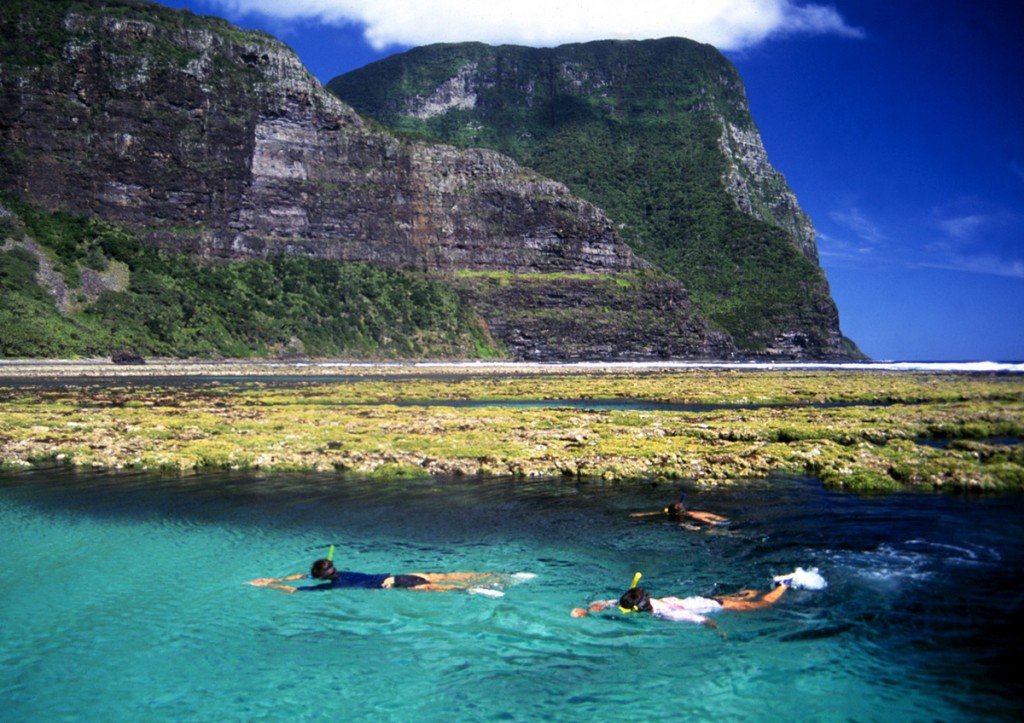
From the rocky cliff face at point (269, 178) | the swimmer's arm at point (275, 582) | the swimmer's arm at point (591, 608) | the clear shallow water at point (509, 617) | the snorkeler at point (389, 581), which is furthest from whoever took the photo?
the rocky cliff face at point (269, 178)

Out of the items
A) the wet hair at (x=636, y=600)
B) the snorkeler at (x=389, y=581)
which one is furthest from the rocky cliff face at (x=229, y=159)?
the wet hair at (x=636, y=600)

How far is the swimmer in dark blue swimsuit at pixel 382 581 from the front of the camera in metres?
15.8

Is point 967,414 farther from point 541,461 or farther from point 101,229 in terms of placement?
point 101,229

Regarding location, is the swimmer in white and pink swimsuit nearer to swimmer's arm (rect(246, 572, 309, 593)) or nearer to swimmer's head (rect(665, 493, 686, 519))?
swimmer's head (rect(665, 493, 686, 519))

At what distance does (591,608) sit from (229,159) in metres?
172

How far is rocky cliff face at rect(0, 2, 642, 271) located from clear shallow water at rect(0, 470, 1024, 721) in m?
153

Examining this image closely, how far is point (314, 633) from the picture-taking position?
13.6 meters

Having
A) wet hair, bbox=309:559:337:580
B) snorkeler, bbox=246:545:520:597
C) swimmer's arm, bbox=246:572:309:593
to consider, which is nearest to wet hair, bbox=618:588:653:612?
snorkeler, bbox=246:545:520:597

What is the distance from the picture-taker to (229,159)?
162 m

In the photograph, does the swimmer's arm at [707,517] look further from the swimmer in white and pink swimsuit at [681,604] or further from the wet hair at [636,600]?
the wet hair at [636,600]

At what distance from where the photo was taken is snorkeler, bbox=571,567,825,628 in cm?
1395

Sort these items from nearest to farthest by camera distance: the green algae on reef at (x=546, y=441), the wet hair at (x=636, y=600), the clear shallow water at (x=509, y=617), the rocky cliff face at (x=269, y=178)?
the clear shallow water at (x=509, y=617) → the wet hair at (x=636, y=600) → the green algae on reef at (x=546, y=441) → the rocky cliff face at (x=269, y=178)

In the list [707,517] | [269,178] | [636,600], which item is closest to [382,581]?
[636,600]

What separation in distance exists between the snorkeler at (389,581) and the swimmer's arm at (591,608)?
1.94 metres
